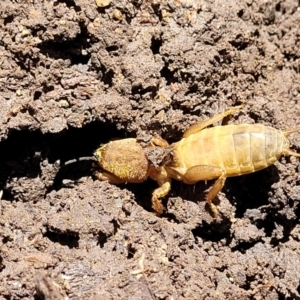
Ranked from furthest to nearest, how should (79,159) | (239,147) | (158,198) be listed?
1. (79,159)
2. (158,198)
3. (239,147)

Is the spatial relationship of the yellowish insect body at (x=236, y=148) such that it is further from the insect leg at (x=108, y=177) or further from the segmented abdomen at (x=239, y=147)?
the insect leg at (x=108, y=177)

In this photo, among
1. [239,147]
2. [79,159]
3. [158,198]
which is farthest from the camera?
[79,159]

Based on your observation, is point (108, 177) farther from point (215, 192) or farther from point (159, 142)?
point (215, 192)

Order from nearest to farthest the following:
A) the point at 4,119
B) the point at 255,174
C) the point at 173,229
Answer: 1. the point at 4,119
2. the point at 173,229
3. the point at 255,174

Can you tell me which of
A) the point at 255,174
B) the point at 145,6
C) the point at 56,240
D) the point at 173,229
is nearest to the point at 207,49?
the point at 145,6

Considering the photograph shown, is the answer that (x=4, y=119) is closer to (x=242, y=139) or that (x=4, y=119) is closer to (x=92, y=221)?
(x=92, y=221)

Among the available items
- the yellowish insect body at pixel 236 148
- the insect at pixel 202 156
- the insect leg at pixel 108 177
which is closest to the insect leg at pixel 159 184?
the insect at pixel 202 156

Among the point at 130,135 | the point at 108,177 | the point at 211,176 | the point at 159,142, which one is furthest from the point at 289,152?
the point at 108,177
